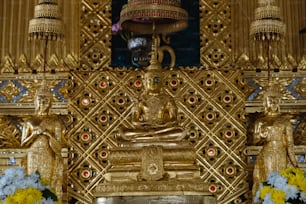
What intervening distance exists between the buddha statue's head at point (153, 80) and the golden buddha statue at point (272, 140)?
116 centimetres

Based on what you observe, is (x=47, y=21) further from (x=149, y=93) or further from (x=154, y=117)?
(x=154, y=117)

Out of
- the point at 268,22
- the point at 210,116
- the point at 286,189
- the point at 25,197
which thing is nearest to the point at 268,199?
the point at 286,189

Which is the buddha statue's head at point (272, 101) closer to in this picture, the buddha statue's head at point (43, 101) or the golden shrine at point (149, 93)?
the golden shrine at point (149, 93)

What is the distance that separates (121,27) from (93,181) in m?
1.87

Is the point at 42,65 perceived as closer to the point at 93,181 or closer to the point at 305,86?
the point at 93,181

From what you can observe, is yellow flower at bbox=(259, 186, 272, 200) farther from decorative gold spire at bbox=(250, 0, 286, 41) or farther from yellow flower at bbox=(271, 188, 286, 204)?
decorative gold spire at bbox=(250, 0, 286, 41)

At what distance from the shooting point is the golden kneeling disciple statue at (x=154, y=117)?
25.5 ft

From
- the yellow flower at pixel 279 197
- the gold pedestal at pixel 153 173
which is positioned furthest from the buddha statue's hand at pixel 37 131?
the yellow flower at pixel 279 197

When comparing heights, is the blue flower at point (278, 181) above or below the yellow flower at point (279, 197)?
above

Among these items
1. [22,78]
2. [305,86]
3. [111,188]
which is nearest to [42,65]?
[22,78]

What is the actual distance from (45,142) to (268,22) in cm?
273

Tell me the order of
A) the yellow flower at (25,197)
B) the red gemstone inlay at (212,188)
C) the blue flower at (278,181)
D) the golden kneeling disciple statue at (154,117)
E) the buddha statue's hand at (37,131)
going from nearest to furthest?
the yellow flower at (25,197) → the blue flower at (278,181) → the golden kneeling disciple statue at (154,117) → the buddha statue's hand at (37,131) → the red gemstone inlay at (212,188)

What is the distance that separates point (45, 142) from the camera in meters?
8.05

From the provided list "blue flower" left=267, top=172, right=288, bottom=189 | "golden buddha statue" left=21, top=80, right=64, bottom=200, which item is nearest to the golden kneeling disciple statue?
"golden buddha statue" left=21, top=80, right=64, bottom=200
